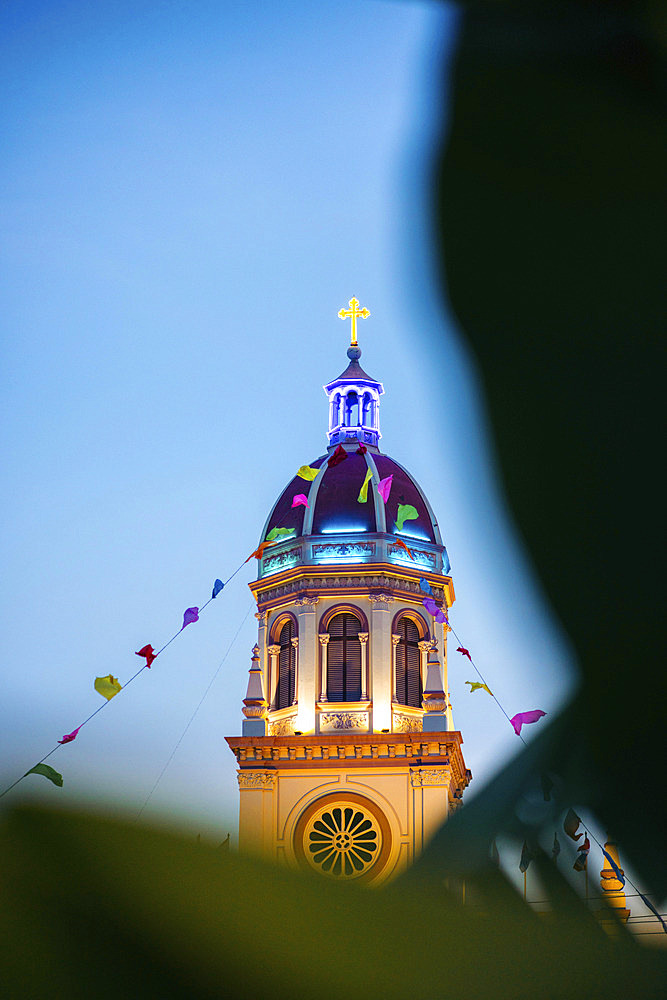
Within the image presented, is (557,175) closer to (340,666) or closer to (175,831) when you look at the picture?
(175,831)

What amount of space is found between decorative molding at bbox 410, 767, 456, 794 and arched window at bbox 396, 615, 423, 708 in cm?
202

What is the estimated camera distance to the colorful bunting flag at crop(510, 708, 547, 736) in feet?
2.27

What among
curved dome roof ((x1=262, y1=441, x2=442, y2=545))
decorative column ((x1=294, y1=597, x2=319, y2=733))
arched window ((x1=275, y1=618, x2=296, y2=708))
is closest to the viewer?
decorative column ((x1=294, y1=597, x2=319, y2=733))

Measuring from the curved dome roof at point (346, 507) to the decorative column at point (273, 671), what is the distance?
3139 millimetres

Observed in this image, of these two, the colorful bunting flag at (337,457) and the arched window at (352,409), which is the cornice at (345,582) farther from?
the arched window at (352,409)

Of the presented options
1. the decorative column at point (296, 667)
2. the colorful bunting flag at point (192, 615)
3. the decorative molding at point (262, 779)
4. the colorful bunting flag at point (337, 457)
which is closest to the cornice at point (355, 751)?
the decorative molding at point (262, 779)

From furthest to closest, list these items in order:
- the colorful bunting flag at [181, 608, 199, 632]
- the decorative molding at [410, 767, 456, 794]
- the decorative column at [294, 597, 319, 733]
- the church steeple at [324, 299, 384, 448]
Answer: the church steeple at [324, 299, 384, 448]
the decorative column at [294, 597, 319, 733]
the decorative molding at [410, 767, 456, 794]
the colorful bunting flag at [181, 608, 199, 632]

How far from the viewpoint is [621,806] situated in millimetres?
649

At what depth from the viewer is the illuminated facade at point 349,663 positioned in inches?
1199

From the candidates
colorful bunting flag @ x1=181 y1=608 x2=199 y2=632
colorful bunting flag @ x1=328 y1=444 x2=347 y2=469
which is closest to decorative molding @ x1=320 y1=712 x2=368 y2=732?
colorful bunting flag @ x1=328 y1=444 x2=347 y2=469

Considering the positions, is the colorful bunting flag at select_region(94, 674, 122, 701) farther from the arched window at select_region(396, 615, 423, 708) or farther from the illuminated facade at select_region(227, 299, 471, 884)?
the arched window at select_region(396, 615, 423, 708)

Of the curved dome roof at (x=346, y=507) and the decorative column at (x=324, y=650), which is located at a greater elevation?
the curved dome roof at (x=346, y=507)

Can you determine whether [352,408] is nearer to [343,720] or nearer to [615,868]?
[343,720]

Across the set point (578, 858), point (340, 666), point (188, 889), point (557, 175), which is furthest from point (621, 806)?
point (340, 666)
